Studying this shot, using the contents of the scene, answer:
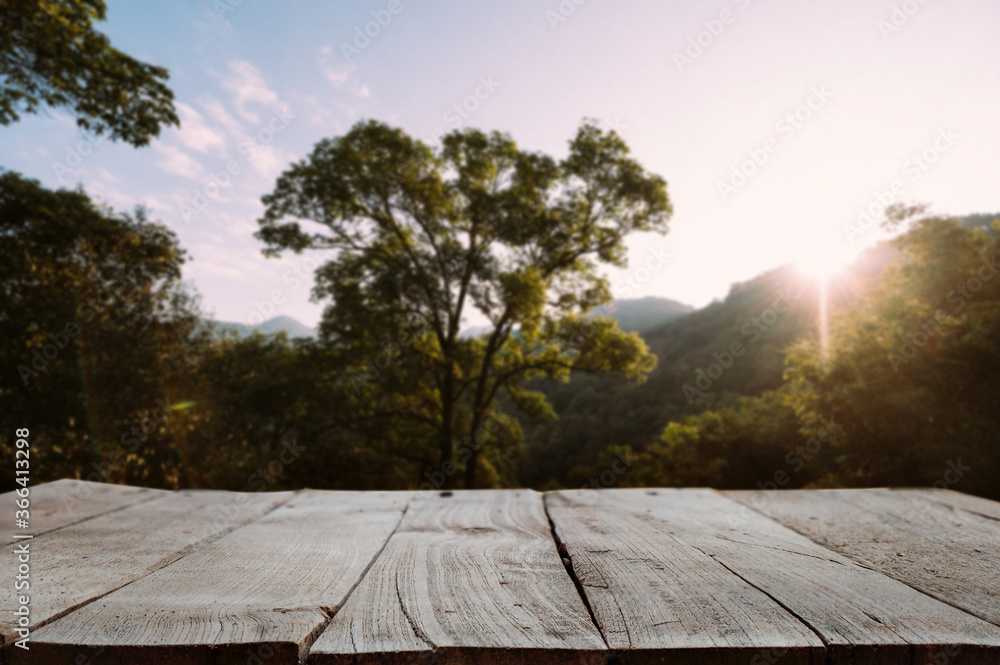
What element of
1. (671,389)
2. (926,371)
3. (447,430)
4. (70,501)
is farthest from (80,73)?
(671,389)

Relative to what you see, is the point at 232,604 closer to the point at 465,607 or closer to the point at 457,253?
the point at 465,607

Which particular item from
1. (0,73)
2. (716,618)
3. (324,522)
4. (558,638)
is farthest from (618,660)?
(0,73)

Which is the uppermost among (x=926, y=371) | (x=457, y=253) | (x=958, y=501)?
(x=457, y=253)

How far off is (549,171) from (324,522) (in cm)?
1318

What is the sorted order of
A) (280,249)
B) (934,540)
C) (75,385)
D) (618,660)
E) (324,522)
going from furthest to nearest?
(280,249), (75,385), (324,522), (934,540), (618,660)

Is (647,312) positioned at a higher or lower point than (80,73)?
higher

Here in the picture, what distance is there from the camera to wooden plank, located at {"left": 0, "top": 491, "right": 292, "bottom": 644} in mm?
696

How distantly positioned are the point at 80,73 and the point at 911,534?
867 cm

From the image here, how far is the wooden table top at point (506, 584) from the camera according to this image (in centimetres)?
57

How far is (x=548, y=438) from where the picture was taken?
24938 mm

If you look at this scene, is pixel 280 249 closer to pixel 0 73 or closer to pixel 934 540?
pixel 0 73

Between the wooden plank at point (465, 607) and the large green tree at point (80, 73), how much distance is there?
7.45m

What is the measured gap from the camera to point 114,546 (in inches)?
38.2

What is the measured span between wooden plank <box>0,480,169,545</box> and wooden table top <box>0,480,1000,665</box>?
1 cm
